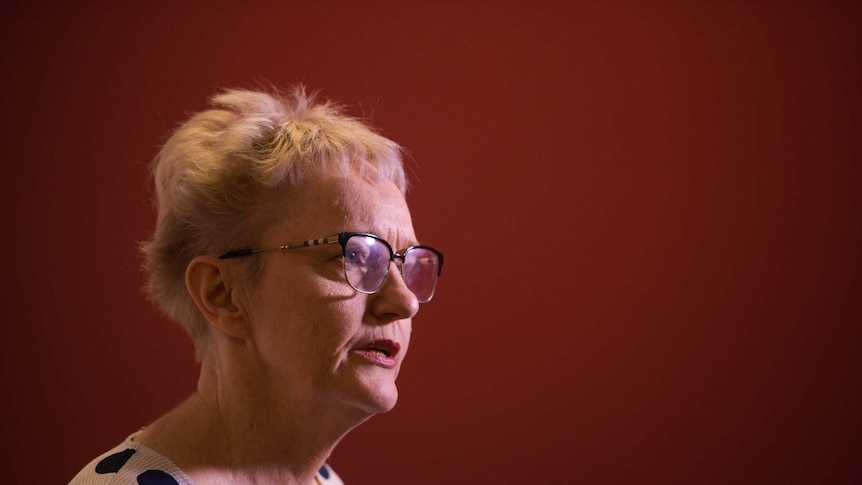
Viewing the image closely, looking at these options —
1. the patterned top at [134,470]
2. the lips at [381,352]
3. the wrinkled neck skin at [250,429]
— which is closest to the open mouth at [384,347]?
the lips at [381,352]

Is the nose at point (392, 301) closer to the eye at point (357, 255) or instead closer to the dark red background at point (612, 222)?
the eye at point (357, 255)

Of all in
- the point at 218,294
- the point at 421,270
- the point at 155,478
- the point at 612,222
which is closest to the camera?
the point at 155,478

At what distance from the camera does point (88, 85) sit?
2016mm

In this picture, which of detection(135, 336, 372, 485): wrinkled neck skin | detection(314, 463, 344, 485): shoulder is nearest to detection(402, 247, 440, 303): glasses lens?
A: detection(135, 336, 372, 485): wrinkled neck skin

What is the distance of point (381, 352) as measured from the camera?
1165mm

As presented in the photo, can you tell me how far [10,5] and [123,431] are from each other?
1.25m

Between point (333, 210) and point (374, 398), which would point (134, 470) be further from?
point (333, 210)

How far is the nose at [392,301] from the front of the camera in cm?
114

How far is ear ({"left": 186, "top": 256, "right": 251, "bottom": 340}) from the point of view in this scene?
1.16 metres

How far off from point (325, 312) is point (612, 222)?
1.33 m

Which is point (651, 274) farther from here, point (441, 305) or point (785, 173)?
point (441, 305)

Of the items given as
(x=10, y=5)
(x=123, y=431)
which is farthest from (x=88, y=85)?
(x=123, y=431)

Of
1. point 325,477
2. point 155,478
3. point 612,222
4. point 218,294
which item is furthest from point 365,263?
point 612,222

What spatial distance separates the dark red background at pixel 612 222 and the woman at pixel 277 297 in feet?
3.17
